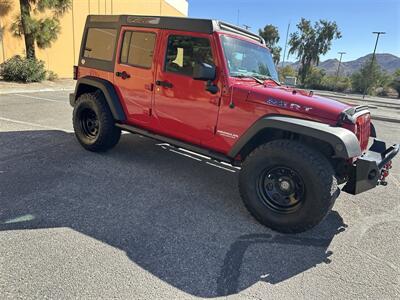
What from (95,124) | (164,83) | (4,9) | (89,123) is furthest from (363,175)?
(4,9)

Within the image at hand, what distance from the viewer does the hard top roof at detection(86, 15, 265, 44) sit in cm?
368

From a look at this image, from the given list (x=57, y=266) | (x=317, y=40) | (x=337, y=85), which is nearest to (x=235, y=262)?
(x=57, y=266)

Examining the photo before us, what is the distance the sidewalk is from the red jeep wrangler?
24.1 feet

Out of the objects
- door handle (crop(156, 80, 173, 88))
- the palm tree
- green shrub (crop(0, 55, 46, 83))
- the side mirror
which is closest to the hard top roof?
the side mirror

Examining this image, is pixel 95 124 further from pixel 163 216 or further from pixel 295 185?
pixel 295 185

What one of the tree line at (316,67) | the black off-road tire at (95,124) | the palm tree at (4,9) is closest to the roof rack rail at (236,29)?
the black off-road tire at (95,124)

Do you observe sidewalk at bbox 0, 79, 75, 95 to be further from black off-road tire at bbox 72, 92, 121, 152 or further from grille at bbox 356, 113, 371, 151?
grille at bbox 356, 113, 371, 151

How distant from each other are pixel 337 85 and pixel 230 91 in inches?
2097

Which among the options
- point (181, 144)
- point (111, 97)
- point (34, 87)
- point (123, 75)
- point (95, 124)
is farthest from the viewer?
point (34, 87)

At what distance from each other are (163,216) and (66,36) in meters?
15.2

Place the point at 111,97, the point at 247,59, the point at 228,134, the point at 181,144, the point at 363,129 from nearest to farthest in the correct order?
the point at 363,129
the point at 228,134
the point at 247,59
the point at 181,144
the point at 111,97

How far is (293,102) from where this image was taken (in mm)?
3244

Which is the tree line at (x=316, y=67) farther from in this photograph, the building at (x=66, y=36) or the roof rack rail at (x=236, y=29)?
the roof rack rail at (x=236, y=29)

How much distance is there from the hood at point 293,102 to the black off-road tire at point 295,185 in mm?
367
